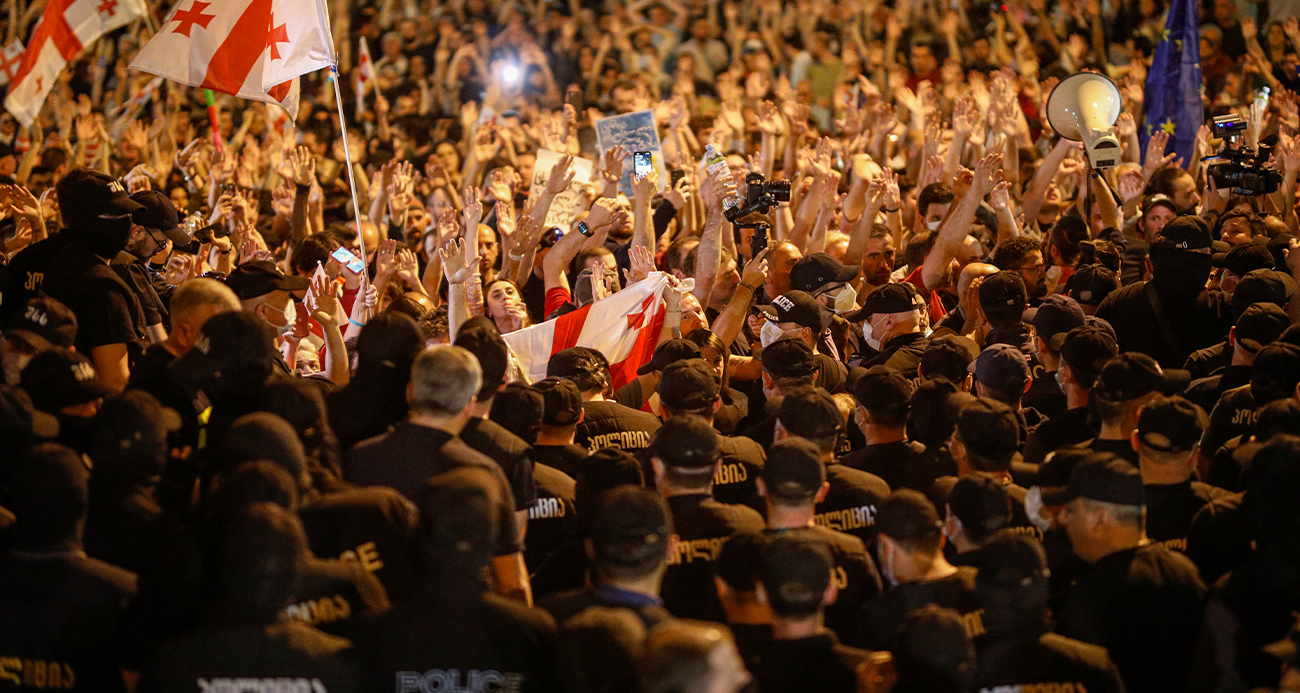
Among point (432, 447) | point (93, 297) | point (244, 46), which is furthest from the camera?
point (244, 46)

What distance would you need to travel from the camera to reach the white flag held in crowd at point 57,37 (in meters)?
9.90

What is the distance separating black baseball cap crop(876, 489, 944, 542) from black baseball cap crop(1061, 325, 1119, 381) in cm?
215

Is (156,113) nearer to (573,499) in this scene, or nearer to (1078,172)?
(1078,172)

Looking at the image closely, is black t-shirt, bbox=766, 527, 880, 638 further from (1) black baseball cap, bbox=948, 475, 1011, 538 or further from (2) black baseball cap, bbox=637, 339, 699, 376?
(2) black baseball cap, bbox=637, 339, 699, 376

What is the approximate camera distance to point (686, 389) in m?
5.38

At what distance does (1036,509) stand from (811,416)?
2.97 feet

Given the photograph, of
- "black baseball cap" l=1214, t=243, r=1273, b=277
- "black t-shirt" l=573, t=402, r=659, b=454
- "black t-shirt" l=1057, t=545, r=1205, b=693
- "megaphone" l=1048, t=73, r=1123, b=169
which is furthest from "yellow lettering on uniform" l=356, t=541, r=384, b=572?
"megaphone" l=1048, t=73, r=1123, b=169

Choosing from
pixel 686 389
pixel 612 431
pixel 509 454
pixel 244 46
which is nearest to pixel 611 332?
pixel 612 431

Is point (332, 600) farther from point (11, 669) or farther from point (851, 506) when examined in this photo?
point (851, 506)

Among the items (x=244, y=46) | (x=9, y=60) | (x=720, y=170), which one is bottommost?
(x=720, y=170)

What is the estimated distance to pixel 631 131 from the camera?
1037 cm

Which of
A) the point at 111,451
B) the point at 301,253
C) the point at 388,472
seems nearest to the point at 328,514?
the point at 388,472

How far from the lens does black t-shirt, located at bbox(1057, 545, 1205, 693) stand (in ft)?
12.5

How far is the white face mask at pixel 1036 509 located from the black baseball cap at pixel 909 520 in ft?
3.02
